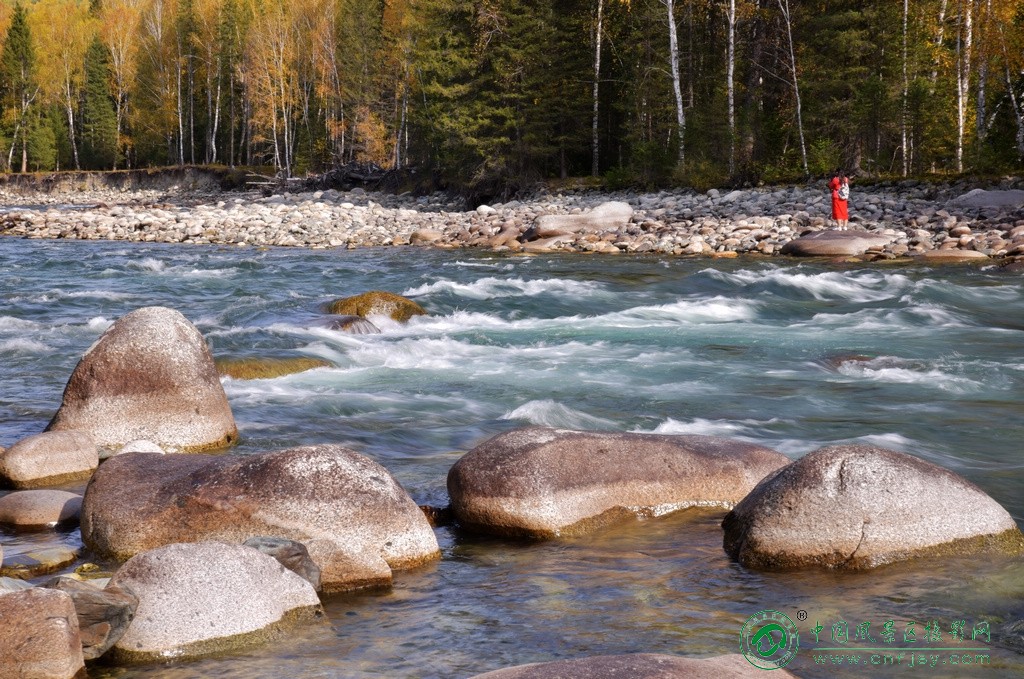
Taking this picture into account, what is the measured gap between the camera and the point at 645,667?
2781 mm

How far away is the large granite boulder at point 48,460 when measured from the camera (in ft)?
19.3

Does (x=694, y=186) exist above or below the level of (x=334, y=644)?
above

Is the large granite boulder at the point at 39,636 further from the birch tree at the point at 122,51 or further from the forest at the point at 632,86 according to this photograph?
the birch tree at the point at 122,51

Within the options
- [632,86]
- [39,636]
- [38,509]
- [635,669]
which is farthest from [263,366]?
[632,86]

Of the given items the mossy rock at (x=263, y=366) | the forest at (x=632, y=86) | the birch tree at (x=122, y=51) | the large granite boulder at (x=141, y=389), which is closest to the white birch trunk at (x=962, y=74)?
the forest at (x=632, y=86)

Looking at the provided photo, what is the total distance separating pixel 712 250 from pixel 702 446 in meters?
16.3

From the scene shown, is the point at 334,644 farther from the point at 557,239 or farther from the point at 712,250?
the point at 557,239

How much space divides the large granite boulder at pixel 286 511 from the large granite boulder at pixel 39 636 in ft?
3.90

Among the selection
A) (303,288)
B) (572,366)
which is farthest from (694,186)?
(572,366)

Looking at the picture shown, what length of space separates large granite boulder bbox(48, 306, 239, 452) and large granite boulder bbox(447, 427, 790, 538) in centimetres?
209

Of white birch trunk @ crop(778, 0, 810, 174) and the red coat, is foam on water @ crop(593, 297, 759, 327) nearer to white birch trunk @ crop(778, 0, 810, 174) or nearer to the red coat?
the red coat

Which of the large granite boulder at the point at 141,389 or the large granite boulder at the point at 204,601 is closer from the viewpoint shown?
the large granite boulder at the point at 204,601

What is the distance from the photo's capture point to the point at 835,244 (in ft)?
66.2

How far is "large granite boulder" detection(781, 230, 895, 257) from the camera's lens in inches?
788
